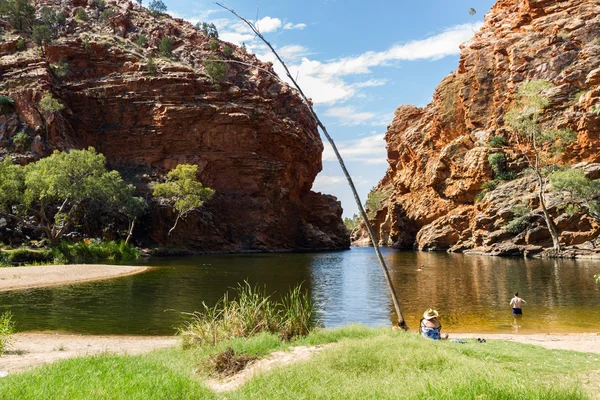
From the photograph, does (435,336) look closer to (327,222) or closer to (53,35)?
(327,222)

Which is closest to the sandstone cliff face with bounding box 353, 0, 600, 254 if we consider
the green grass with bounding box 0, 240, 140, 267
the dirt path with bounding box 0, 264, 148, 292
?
the dirt path with bounding box 0, 264, 148, 292

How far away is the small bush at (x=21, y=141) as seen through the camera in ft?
206

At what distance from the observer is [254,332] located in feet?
38.3

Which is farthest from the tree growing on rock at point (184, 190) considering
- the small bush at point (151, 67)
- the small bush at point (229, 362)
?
the small bush at point (229, 362)

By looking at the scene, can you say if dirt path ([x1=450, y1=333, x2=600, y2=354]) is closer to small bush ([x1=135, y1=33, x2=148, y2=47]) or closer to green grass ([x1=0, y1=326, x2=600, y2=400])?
green grass ([x1=0, y1=326, x2=600, y2=400])

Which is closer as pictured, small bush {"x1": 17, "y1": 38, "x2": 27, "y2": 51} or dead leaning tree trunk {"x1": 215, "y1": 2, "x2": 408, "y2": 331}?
dead leaning tree trunk {"x1": 215, "y1": 2, "x2": 408, "y2": 331}

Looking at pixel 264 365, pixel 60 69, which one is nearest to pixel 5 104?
pixel 60 69

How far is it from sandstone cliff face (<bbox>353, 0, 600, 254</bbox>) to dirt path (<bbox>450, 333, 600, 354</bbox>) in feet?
149

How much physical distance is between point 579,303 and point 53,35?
3776 inches

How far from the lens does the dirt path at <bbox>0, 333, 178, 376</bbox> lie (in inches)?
418

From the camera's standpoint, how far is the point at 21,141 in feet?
206

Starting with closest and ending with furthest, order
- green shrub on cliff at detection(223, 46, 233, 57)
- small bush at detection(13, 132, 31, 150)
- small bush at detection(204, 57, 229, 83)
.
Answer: small bush at detection(13, 132, 31, 150) → small bush at detection(204, 57, 229, 83) → green shrub on cliff at detection(223, 46, 233, 57)

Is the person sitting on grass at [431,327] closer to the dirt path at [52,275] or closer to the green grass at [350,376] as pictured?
the green grass at [350,376]

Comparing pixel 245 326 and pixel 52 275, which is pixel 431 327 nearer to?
pixel 245 326
